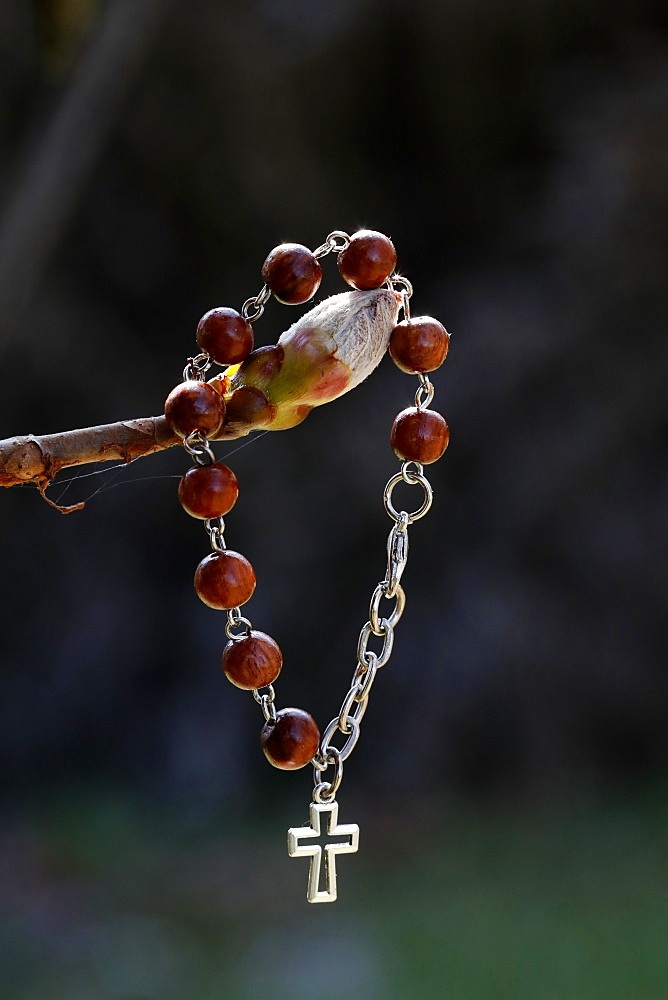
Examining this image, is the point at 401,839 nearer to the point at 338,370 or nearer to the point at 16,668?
the point at 16,668

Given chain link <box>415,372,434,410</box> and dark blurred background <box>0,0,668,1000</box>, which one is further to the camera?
dark blurred background <box>0,0,668,1000</box>

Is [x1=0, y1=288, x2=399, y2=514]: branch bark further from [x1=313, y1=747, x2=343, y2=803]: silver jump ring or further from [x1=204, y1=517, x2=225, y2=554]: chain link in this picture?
[x1=313, y1=747, x2=343, y2=803]: silver jump ring

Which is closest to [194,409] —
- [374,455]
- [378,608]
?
[378,608]

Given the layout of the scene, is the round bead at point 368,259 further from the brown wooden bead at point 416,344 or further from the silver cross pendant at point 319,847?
the silver cross pendant at point 319,847

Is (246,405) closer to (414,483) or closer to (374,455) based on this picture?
(414,483)

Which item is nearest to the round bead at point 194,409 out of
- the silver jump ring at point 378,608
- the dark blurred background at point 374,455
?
the silver jump ring at point 378,608

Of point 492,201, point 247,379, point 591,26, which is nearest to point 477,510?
point 492,201

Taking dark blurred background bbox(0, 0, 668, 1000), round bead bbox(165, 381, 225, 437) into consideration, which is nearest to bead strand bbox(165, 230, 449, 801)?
round bead bbox(165, 381, 225, 437)
